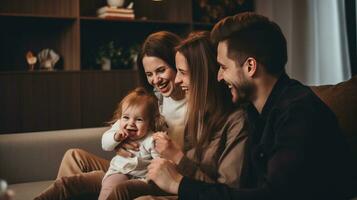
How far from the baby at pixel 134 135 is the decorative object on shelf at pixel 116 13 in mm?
2121

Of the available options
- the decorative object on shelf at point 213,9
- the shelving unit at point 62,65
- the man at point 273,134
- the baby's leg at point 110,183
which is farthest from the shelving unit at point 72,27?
the man at point 273,134

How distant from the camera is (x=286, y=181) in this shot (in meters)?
1.36

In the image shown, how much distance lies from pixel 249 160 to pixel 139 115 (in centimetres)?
56

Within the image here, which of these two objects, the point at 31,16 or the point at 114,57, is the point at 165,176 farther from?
the point at 114,57

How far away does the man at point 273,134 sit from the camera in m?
1.38

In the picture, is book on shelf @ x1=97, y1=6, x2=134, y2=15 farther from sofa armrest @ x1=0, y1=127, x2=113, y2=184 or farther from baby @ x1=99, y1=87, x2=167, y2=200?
baby @ x1=99, y1=87, x2=167, y2=200

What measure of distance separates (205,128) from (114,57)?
2.66 m

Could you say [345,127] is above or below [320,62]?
below

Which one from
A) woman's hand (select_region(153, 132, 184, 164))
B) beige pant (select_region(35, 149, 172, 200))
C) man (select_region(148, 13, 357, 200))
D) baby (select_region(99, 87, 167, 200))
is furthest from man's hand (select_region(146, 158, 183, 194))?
baby (select_region(99, 87, 167, 200))

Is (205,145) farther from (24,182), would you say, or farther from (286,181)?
(24,182)

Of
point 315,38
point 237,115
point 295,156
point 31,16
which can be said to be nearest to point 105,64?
point 31,16

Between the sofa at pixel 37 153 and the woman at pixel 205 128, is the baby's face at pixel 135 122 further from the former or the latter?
the sofa at pixel 37 153

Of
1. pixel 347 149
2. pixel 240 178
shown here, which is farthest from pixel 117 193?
pixel 347 149

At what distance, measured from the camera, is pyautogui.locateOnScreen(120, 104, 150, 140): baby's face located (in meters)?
2.04
